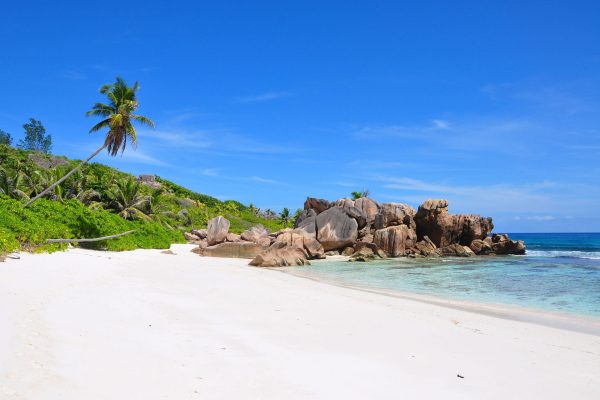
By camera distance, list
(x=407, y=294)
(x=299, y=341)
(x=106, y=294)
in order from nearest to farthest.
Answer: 1. (x=299, y=341)
2. (x=106, y=294)
3. (x=407, y=294)

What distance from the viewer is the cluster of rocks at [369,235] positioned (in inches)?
1382

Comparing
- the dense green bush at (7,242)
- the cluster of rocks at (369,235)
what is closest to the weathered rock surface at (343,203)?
the cluster of rocks at (369,235)

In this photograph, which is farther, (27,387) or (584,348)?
(584,348)

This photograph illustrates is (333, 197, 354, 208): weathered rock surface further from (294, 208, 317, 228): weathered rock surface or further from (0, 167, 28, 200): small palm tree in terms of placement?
(0, 167, 28, 200): small palm tree

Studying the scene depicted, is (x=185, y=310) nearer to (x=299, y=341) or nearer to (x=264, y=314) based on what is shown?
(x=264, y=314)

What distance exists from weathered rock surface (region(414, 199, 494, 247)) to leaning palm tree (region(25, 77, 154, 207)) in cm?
3084

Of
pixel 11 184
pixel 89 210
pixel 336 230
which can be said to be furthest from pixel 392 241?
pixel 11 184

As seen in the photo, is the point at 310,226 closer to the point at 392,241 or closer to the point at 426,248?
the point at 392,241

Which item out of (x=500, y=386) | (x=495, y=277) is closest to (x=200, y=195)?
(x=495, y=277)

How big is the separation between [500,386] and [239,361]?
Result: 11.5 feet

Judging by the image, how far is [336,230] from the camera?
133 ft

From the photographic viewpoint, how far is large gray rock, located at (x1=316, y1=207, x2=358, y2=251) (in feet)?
132

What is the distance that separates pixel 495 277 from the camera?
22578 mm

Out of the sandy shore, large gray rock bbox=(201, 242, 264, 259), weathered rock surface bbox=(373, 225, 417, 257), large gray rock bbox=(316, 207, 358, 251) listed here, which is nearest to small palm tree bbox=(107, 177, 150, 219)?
large gray rock bbox=(201, 242, 264, 259)
